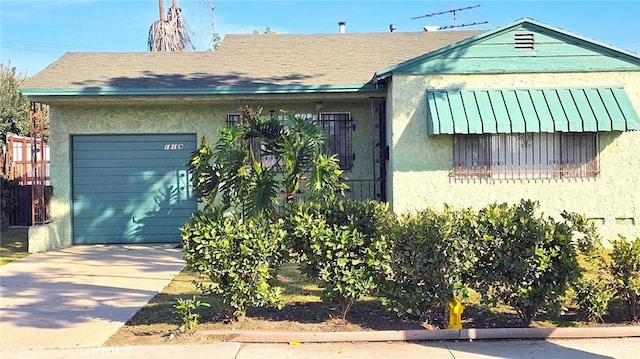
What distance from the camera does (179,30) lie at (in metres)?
26.0

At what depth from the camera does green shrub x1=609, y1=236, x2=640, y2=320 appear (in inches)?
254

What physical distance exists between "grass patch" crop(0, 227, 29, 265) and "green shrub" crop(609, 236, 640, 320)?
10.1 metres

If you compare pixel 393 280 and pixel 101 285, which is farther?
pixel 101 285

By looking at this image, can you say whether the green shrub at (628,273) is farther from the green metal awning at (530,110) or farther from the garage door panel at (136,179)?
the garage door panel at (136,179)

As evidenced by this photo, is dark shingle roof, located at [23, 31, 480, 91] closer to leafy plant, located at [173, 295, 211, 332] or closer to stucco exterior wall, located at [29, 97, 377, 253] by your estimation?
stucco exterior wall, located at [29, 97, 377, 253]

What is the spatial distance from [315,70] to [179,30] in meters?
14.0

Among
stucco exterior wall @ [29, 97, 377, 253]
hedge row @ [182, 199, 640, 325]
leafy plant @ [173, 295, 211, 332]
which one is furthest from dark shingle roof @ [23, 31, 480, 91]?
leafy plant @ [173, 295, 211, 332]

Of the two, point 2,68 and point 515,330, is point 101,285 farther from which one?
point 2,68

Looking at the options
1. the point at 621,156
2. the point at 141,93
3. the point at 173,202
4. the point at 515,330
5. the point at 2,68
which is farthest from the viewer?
the point at 2,68

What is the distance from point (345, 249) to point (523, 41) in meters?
6.97

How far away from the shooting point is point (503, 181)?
11578 millimetres

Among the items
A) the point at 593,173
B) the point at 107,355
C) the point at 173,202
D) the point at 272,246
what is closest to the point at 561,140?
the point at 593,173

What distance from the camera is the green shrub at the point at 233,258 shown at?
21.1ft

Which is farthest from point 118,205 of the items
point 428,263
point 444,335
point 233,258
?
point 444,335
